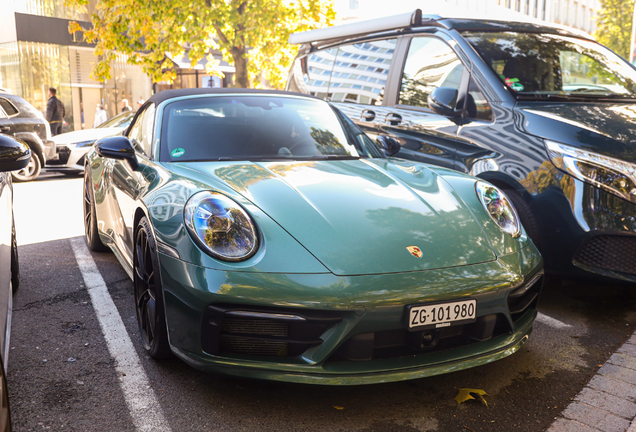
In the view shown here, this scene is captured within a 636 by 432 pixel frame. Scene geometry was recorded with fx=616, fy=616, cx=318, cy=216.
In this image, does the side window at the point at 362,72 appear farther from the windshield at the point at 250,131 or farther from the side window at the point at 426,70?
the windshield at the point at 250,131

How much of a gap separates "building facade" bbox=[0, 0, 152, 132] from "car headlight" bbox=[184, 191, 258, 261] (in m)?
18.4

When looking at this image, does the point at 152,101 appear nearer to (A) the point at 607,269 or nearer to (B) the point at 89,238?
(B) the point at 89,238

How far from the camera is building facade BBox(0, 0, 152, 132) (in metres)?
20.1

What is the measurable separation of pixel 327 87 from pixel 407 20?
4.24 feet

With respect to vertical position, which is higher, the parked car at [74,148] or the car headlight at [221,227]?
the car headlight at [221,227]

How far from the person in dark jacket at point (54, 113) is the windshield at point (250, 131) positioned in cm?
1392

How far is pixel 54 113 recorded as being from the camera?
1659 centimetres

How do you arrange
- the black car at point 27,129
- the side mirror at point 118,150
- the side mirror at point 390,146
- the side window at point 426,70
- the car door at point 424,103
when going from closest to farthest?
the side mirror at point 118,150 → the side mirror at point 390,146 → the car door at point 424,103 → the side window at point 426,70 → the black car at point 27,129

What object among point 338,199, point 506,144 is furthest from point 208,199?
point 506,144

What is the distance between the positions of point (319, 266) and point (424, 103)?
2.81 meters

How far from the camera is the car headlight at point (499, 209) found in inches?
123

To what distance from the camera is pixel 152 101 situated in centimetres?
424

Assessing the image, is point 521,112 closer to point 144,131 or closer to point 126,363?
point 144,131

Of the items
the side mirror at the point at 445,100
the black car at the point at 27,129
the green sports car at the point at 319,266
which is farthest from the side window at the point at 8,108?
the side mirror at the point at 445,100
